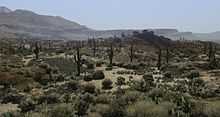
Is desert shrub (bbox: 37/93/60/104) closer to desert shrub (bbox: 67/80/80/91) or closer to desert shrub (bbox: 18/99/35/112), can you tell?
desert shrub (bbox: 18/99/35/112)

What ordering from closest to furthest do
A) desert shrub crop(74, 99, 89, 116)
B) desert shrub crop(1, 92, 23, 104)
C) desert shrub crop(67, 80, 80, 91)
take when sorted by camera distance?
desert shrub crop(74, 99, 89, 116) → desert shrub crop(1, 92, 23, 104) → desert shrub crop(67, 80, 80, 91)

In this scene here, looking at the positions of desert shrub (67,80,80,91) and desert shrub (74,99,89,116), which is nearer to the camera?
desert shrub (74,99,89,116)

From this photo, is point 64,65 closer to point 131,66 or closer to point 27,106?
point 131,66

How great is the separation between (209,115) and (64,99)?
31.4 feet

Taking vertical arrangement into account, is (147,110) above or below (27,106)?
above

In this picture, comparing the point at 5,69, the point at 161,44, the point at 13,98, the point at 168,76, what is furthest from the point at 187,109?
the point at 161,44

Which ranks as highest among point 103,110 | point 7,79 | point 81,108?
point 103,110

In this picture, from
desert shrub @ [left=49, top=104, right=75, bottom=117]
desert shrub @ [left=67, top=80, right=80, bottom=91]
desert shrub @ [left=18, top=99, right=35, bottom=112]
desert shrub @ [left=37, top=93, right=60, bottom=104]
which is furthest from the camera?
desert shrub @ [left=67, top=80, right=80, bottom=91]

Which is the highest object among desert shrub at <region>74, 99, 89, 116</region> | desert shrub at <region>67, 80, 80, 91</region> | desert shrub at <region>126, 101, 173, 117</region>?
desert shrub at <region>126, 101, 173, 117</region>

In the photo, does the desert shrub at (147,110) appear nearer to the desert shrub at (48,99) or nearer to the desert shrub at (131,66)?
the desert shrub at (48,99)

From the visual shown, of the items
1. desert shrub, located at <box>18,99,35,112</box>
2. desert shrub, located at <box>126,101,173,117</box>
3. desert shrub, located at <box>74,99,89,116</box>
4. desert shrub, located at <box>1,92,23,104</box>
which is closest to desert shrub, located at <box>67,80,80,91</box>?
desert shrub, located at <box>1,92,23,104</box>

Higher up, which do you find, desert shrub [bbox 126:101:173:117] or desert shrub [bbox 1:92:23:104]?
desert shrub [bbox 126:101:173:117]

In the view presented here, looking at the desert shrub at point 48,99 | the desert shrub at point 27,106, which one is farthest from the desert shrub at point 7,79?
the desert shrub at point 27,106

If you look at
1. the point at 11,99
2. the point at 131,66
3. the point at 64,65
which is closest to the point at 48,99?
the point at 11,99
